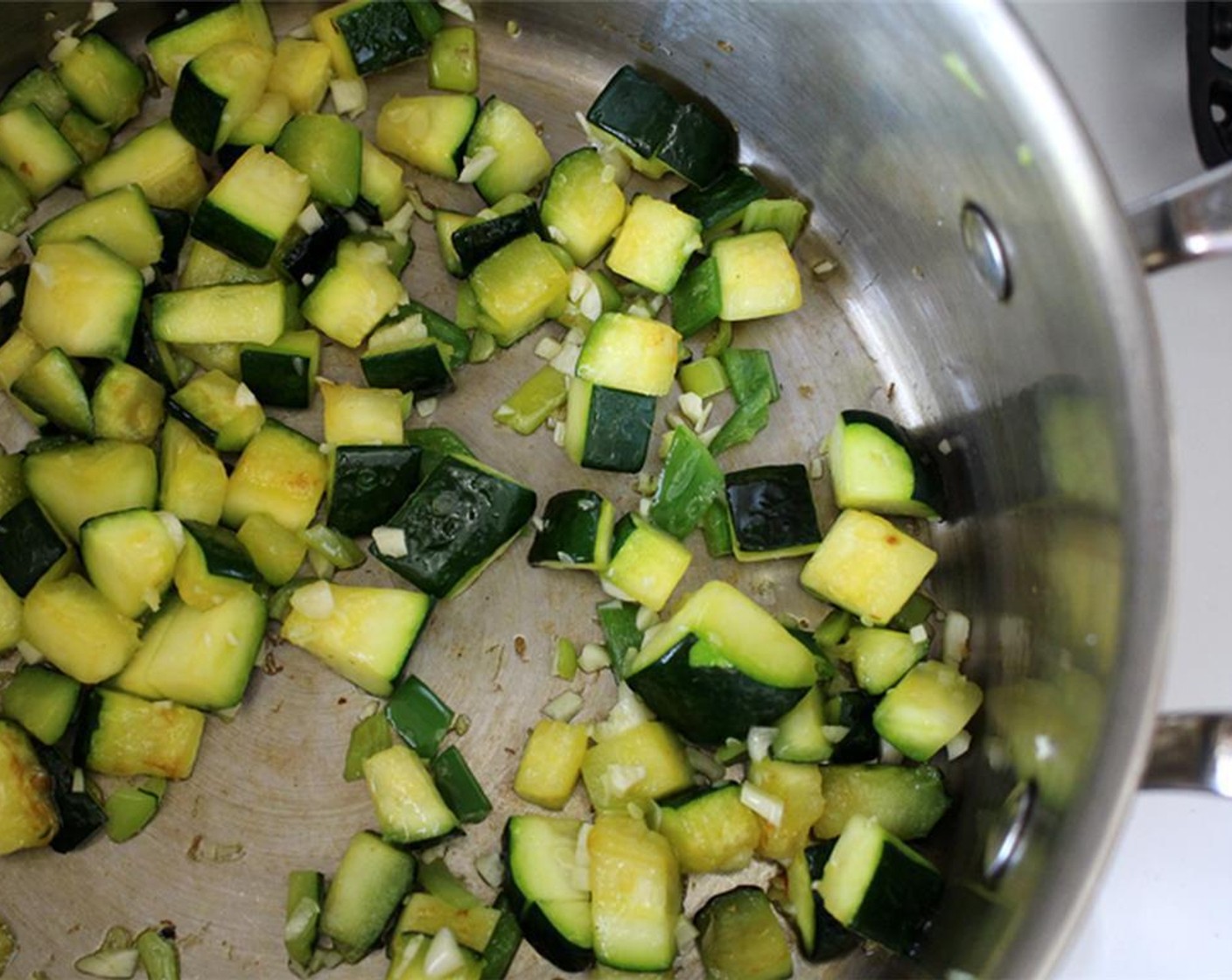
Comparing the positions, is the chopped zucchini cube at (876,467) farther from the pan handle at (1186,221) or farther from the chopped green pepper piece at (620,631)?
the pan handle at (1186,221)

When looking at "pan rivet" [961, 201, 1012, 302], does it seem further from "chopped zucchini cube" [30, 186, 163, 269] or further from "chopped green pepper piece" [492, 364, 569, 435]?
"chopped zucchini cube" [30, 186, 163, 269]

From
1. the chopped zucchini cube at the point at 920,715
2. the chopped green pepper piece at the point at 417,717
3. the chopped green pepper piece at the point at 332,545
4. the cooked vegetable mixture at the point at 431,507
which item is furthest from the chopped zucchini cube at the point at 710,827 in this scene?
the chopped green pepper piece at the point at 332,545

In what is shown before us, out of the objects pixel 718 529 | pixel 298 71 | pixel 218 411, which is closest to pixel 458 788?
pixel 718 529

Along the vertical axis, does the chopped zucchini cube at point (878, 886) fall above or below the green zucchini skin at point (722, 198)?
below

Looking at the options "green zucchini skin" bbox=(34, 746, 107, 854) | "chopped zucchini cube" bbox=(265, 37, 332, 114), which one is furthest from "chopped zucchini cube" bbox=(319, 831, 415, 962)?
"chopped zucchini cube" bbox=(265, 37, 332, 114)

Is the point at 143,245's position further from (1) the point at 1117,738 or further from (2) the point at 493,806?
(1) the point at 1117,738

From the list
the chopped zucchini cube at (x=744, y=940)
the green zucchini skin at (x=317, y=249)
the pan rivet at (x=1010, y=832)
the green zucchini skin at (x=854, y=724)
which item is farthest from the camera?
the green zucchini skin at (x=317, y=249)
